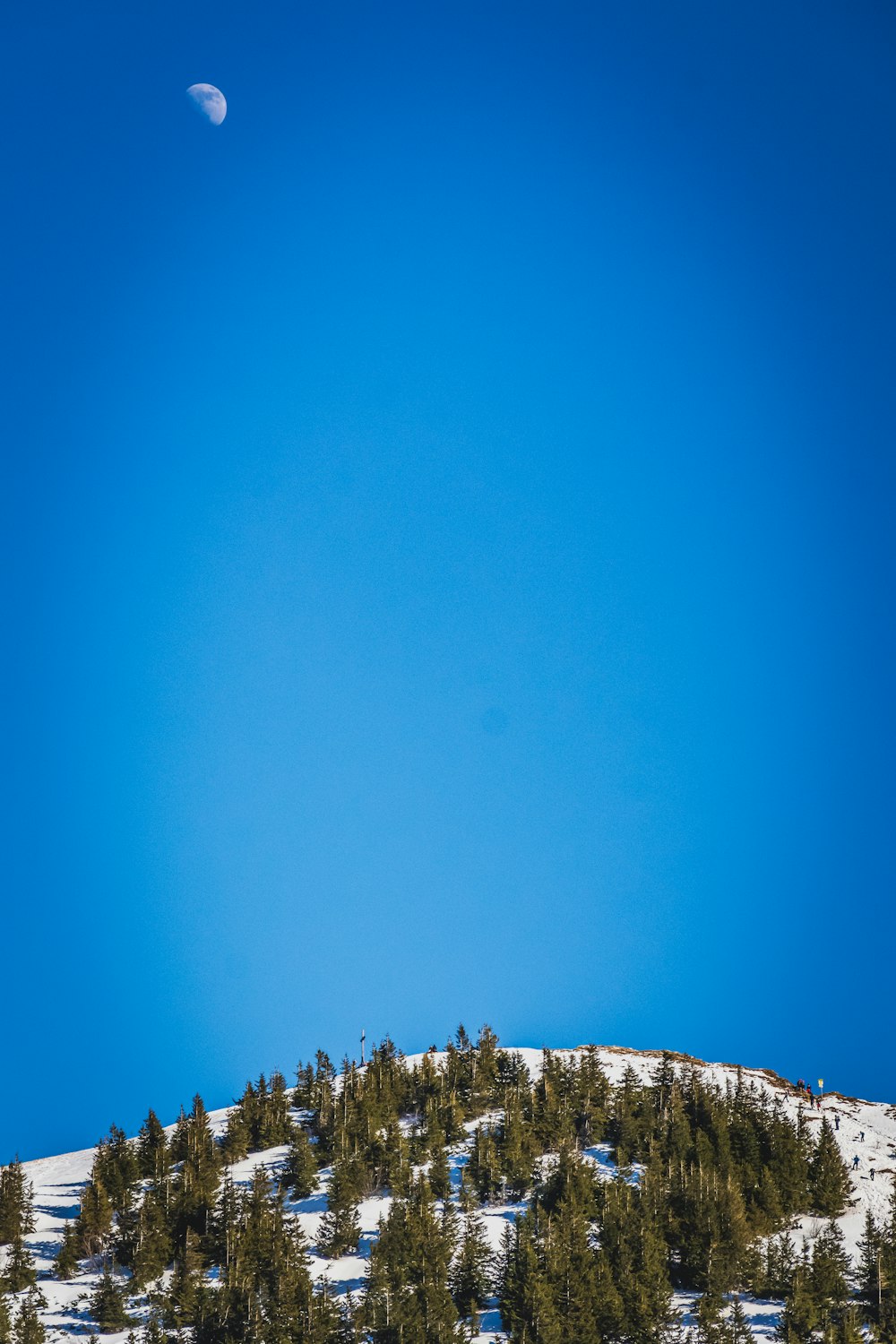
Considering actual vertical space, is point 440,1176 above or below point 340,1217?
above

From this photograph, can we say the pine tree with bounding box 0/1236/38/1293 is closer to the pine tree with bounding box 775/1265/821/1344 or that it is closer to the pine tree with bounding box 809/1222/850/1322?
the pine tree with bounding box 775/1265/821/1344

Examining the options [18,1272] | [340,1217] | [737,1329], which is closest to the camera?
[737,1329]

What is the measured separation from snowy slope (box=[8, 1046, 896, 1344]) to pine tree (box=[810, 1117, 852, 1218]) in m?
0.89

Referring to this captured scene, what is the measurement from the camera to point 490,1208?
57.1 metres

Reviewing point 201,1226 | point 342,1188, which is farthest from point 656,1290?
point 201,1226

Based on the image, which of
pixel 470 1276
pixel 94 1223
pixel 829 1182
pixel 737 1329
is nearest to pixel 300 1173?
pixel 94 1223

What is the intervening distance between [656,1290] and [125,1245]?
27.4 metres

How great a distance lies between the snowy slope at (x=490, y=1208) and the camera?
49.8 metres

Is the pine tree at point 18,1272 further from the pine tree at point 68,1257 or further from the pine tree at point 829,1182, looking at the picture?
the pine tree at point 829,1182

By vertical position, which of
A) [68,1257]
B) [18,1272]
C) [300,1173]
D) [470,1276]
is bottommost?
[470,1276]

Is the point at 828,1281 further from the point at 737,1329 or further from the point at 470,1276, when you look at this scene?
the point at 470,1276

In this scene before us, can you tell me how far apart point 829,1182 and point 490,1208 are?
2047 centimetres

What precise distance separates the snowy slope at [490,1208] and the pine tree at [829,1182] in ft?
2.93

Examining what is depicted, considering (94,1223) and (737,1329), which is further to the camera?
(94,1223)
